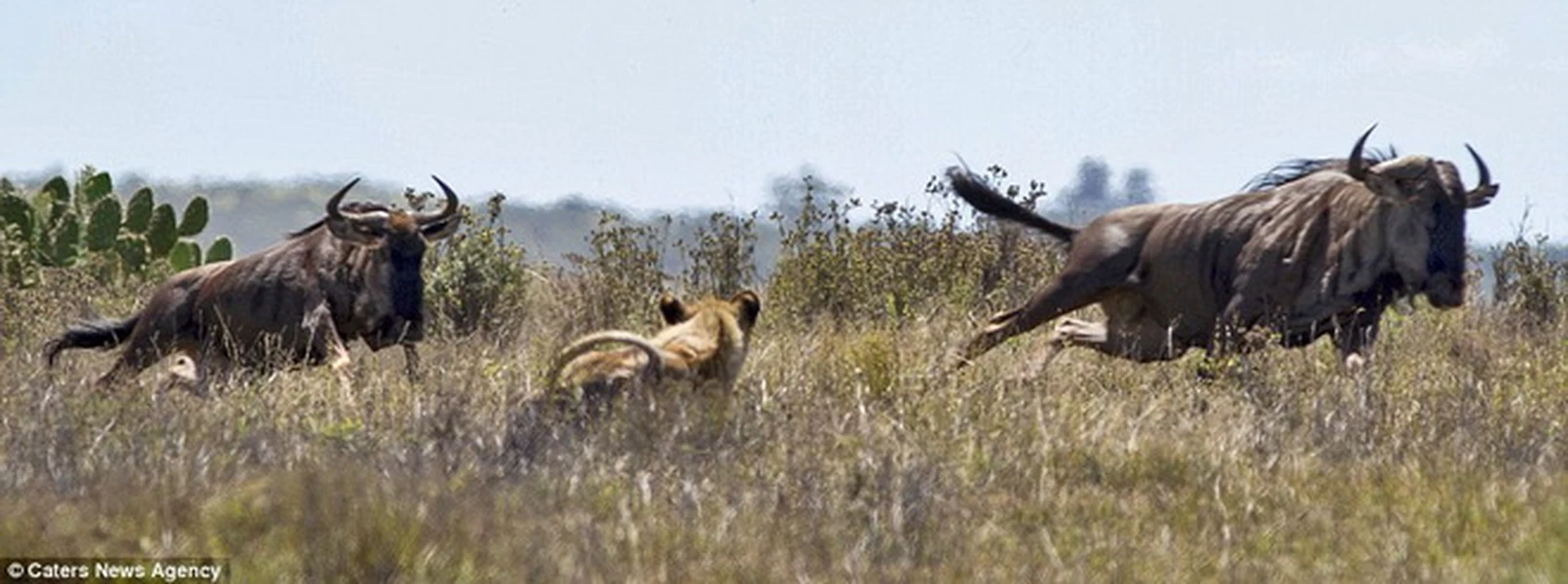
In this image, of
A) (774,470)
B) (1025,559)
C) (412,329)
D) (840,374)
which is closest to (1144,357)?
(840,374)

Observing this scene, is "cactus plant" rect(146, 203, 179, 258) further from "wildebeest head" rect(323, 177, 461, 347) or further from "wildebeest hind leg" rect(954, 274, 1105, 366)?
"wildebeest hind leg" rect(954, 274, 1105, 366)

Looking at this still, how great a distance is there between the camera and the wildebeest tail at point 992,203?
48.5 ft

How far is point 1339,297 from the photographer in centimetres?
1292

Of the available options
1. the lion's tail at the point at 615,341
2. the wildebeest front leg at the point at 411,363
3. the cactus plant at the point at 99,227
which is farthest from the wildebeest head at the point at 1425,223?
the cactus plant at the point at 99,227

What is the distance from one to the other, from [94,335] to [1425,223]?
739 centimetres

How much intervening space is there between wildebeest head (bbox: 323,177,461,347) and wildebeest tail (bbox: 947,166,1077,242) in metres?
3.01

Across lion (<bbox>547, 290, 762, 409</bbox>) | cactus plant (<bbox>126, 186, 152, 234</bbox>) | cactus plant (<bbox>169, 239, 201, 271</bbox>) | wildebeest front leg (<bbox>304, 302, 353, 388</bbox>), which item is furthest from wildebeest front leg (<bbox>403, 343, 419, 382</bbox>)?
cactus plant (<bbox>126, 186, 152, 234</bbox>)

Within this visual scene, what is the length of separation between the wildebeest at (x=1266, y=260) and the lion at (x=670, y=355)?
8.29 feet

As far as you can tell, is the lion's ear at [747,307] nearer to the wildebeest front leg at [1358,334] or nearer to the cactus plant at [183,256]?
the wildebeest front leg at [1358,334]

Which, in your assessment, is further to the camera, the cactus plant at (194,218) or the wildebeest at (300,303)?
the cactus plant at (194,218)

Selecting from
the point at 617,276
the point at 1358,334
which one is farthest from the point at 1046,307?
the point at 617,276

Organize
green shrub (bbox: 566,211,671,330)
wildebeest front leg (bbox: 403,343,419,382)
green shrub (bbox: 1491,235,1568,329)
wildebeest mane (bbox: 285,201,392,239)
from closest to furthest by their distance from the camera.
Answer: wildebeest front leg (bbox: 403,343,419,382)
wildebeest mane (bbox: 285,201,392,239)
green shrub (bbox: 566,211,671,330)
green shrub (bbox: 1491,235,1568,329)

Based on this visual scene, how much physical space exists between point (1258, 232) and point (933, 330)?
2313mm

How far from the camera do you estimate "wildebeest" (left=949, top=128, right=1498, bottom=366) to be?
12.9 m
